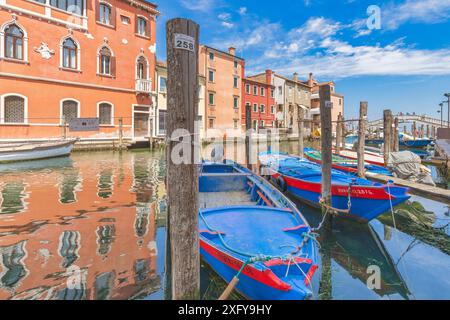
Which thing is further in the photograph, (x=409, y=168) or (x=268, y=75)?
(x=268, y=75)

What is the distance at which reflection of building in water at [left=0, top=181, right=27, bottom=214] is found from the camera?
6.96 m

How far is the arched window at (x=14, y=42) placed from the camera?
1680cm

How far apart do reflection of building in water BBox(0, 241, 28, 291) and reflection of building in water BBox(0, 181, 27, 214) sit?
255 cm

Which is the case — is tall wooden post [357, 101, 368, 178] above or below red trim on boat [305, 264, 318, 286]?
above

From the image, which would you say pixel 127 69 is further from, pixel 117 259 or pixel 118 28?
pixel 117 259

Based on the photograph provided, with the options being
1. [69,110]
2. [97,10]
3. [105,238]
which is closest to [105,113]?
[69,110]

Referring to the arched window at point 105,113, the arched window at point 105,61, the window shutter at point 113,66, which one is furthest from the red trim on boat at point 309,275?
the window shutter at point 113,66

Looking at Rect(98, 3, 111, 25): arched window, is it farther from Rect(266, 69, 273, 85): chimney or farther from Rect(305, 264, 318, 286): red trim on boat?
Rect(266, 69, 273, 85): chimney

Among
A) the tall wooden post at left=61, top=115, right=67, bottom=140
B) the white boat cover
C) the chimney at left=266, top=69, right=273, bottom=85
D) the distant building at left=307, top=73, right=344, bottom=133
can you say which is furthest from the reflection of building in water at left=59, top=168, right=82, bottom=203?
the distant building at left=307, top=73, right=344, bottom=133

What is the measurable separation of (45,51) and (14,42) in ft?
5.44

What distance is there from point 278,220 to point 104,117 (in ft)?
67.4

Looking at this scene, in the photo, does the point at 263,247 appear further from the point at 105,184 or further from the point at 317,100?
the point at 317,100

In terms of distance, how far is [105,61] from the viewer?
21.8 m
